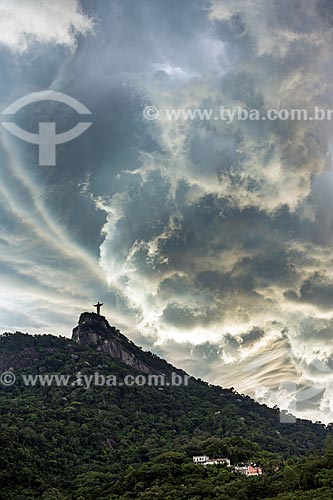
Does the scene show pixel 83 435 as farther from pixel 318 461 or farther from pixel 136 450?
pixel 318 461

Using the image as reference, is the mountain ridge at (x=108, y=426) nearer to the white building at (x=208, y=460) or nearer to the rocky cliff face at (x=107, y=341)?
the rocky cliff face at (x=107, y=341)

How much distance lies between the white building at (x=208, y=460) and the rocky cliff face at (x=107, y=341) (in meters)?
42.2

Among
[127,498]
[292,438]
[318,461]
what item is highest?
[292,438]

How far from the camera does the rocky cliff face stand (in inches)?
4318

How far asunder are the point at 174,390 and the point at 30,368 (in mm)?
22543

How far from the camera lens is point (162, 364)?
116 m

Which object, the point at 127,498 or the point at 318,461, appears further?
the point at 318,461

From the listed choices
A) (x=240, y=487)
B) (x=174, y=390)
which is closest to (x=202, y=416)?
(x=174, y=390)

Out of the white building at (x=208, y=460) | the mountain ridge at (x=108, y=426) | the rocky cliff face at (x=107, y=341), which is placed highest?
the rocky cliff face at (x=107, y=341)

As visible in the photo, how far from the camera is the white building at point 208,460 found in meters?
65.3

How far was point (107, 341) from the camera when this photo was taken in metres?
111

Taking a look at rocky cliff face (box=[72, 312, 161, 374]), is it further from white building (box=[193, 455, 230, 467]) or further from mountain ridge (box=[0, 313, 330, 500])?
white building (box=[193, 455, 230, 467])

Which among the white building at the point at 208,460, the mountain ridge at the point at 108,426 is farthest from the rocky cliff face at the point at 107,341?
the white building at the point at 208,460

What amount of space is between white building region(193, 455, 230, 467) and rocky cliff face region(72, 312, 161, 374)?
1661 inches
